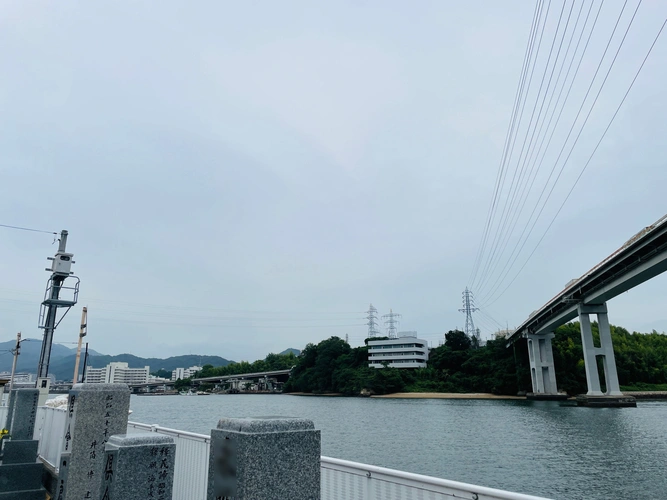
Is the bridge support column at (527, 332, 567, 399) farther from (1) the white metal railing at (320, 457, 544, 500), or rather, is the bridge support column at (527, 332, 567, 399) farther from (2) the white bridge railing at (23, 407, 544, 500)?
(1) the white metal railing at (320, 457, 544, 500)

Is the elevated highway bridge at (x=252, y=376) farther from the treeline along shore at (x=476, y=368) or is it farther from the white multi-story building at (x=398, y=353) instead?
the white multi-story building at (x=398, y=353)

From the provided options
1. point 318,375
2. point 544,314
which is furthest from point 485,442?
point 318,375

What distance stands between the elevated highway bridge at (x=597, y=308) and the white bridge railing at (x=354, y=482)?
3360 centimetres

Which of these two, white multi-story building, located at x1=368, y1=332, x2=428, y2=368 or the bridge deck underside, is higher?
the bridge deck underside

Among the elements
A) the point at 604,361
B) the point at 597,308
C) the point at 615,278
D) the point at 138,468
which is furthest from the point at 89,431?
the point at 604,361

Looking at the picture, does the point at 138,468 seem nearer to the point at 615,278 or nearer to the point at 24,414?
the point at 24,414

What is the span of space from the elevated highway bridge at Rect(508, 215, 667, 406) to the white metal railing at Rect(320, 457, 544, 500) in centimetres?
3359

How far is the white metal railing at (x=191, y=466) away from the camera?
5.35 metres

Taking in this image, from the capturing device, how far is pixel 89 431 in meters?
5.48

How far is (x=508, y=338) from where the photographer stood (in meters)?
78.4

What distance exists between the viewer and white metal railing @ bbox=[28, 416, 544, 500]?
121 inches

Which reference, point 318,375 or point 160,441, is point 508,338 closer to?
point 318,375

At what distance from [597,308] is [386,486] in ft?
170

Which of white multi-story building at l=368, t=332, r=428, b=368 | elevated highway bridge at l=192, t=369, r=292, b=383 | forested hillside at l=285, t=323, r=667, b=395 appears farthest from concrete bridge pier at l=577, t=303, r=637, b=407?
elevated highway bridge at l=192, t=369, r=292, b=383
